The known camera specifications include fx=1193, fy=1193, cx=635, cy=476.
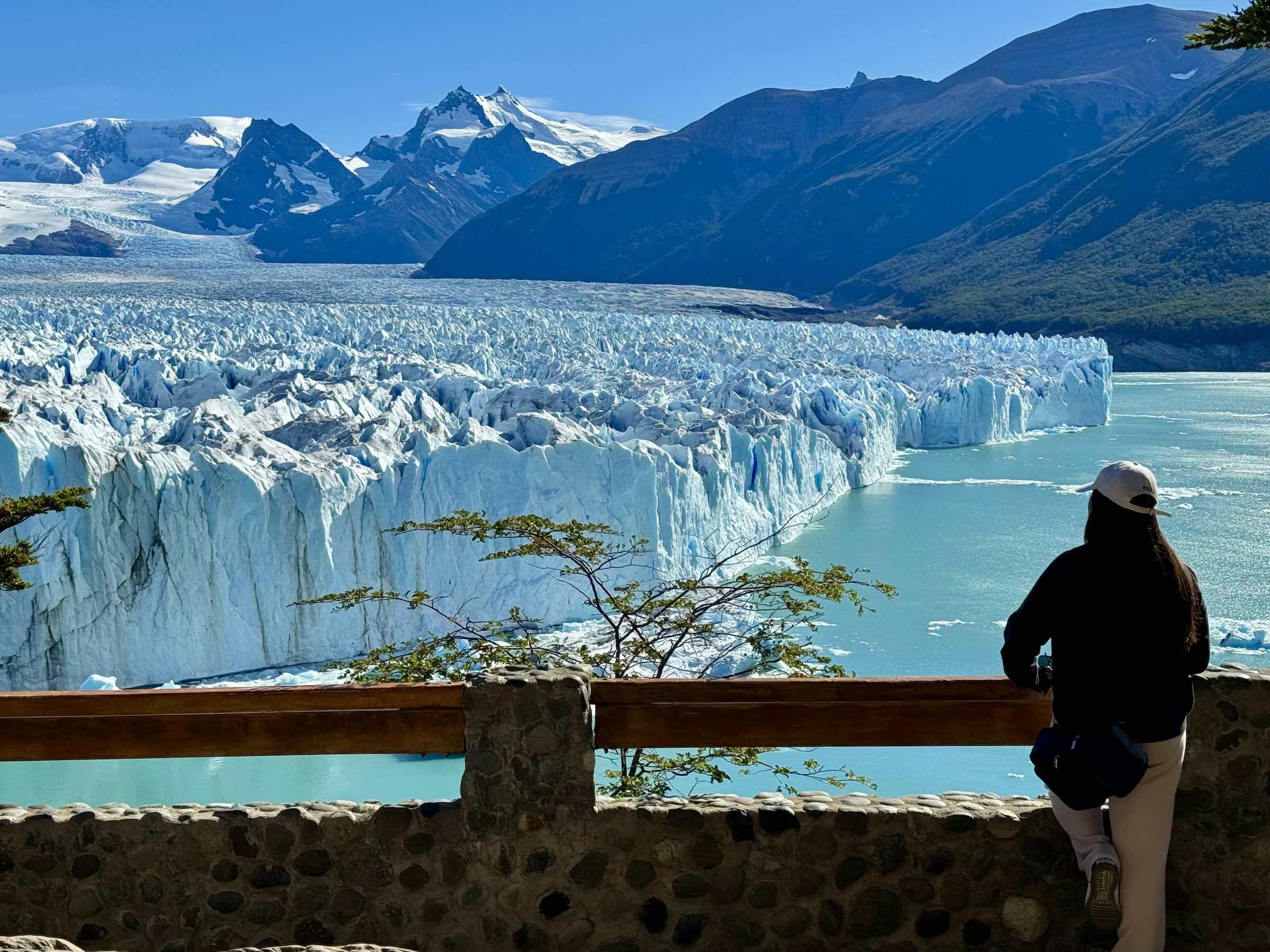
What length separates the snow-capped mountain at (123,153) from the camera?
443ft

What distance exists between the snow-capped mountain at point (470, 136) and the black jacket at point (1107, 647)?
15984 cm

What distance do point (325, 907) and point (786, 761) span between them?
21.9 ft

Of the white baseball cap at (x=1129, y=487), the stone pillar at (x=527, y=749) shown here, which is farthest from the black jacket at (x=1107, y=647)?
the stone pillar at (x=527, y=749)

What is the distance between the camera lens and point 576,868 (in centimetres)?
278

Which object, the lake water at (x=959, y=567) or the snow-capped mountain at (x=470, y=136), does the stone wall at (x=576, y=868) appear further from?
the snow-capped mountain at (x=470, y=136)

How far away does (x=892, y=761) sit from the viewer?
9.70 m

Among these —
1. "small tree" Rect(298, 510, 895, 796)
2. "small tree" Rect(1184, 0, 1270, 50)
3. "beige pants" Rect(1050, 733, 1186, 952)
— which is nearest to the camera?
"beige pants" Rect(1050, 733, 1186, 952)

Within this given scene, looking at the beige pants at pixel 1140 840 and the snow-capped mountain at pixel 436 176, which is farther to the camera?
the snow-capped mountain at pixel 436 176

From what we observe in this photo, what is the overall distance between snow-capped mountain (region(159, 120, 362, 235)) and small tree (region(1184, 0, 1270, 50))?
108785 millimetres

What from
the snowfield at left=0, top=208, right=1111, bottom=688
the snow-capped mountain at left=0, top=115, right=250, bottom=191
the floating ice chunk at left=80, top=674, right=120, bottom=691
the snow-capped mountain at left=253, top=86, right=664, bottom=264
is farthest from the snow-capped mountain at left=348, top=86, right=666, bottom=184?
the floating ice chunk at left=80, top=674, right=120, bottom=691

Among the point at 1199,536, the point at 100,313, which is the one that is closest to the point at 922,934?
the point at 1199,536

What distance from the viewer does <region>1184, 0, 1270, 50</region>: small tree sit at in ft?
14.9

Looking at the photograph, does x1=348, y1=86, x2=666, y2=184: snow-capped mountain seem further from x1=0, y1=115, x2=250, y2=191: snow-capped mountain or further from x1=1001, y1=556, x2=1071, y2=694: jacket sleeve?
x1=1001, y1=556, x2=1071, y2=694: jacket sleeve

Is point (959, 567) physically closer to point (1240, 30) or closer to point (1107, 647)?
point (1240, 30)
